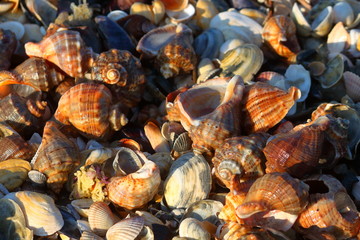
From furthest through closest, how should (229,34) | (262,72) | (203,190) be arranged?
(229,34) < (262,72) < (203,190)

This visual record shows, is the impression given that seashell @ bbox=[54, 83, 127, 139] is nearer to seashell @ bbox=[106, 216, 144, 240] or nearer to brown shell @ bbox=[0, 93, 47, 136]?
brown shell @ bbox=[0, 93, 47, 136]

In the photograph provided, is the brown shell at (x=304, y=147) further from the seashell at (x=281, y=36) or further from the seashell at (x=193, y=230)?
the seashell at (x=281, y=36)

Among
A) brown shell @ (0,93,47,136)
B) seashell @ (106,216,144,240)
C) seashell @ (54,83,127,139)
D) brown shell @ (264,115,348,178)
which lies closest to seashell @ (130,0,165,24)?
seashell @ (54,83,127,139)

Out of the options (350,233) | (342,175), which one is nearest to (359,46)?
(342,175)

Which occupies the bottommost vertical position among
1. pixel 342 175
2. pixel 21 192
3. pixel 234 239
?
pixel 342 175

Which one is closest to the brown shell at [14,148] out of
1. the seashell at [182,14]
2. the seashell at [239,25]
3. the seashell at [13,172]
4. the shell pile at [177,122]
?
the shell pile at [177,122]

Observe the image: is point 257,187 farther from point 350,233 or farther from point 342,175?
point 342,175

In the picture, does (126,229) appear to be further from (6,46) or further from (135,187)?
(6,46)
